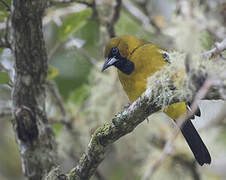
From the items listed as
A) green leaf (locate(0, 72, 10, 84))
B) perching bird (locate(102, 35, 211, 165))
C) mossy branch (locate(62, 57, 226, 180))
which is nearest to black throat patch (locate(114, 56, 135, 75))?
perching bird (locate(102, 35, 211, 165))

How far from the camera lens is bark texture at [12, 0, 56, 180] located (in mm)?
2668

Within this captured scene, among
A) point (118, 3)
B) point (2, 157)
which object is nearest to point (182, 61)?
point (118, 3)

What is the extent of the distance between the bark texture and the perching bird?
66 cm

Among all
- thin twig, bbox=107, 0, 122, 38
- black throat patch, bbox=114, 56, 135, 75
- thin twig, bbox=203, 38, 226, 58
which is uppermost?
thin twig, bbox=203, 38, 226, 58

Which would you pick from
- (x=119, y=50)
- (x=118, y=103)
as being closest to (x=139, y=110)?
(x=119, y=50)

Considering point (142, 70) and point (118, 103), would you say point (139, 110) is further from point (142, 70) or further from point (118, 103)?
point (118, 103)

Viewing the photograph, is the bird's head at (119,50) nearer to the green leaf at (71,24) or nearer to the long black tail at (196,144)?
the green leaf at (71,24)

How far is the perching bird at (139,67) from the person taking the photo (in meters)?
3.26

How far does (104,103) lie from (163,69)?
2.12m

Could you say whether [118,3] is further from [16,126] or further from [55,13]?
[16,126]

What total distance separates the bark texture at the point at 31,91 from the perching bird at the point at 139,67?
66 cm

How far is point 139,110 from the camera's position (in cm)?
227

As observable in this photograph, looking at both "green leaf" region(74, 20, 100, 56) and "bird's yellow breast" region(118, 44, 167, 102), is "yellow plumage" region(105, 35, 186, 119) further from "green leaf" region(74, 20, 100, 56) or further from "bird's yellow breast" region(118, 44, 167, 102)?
"green leaf" region(74, 20, 100, 56)

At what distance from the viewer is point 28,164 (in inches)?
115
